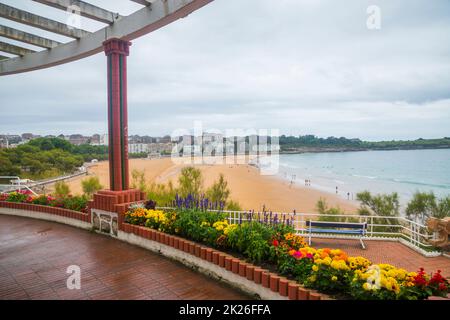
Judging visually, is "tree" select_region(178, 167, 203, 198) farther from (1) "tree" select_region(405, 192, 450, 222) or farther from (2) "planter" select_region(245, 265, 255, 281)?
(2) "planter" select_region(245, 265, 255, 281)

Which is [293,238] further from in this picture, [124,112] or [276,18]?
[276,18]

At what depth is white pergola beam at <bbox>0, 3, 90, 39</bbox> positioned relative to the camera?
18.3 ft

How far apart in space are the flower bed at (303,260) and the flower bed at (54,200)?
Answer: 118 inches

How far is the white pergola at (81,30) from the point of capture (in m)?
5.06

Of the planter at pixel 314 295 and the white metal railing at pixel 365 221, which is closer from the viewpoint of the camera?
the planter at pixel 314 295

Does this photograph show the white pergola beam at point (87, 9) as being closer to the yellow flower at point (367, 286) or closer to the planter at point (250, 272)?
the planter at point (250, 272)

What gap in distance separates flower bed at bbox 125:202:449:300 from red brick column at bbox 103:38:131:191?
73.3 inches

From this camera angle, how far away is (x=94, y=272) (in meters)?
4.15

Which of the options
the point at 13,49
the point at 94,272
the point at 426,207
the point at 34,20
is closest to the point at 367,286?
the point at 94,272

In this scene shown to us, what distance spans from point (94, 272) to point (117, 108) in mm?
3364

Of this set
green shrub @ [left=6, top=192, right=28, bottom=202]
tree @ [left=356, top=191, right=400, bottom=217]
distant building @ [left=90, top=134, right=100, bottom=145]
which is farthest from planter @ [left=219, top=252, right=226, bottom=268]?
distant building @ [left=90, top=134, right=100, bottom=145]

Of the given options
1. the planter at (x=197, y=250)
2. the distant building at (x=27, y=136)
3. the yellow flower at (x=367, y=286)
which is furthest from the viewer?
the distant building at (x=27, y=136)

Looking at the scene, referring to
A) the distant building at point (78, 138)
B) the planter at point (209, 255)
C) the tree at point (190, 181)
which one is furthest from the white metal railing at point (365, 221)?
the distant building at point (78, 138)
